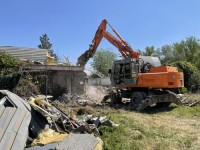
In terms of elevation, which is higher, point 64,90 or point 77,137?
point 64,90

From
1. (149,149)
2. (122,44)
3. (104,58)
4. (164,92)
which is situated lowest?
(149,149)

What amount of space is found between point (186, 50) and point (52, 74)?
41904 mm

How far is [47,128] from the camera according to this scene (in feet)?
Result: 26.5

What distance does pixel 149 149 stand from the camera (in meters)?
8.09

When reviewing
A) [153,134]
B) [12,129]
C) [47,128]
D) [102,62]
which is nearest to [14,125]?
[12,129]

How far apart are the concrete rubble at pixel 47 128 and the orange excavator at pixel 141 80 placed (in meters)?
6.11

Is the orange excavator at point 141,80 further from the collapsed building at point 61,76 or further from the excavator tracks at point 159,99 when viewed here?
the collapsed building at point 61,76

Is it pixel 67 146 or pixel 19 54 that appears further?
pixel 19 54

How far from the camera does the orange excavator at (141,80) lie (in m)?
15.3

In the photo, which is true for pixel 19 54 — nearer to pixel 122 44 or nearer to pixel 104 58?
pixel 122 44

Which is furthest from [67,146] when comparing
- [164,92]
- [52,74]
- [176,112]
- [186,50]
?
[186,50]

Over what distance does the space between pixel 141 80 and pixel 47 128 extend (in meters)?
Result: 8.59

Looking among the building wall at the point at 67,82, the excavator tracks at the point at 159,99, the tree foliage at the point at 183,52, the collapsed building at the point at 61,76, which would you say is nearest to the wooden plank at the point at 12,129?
the excavator tracks at the point at 159,99

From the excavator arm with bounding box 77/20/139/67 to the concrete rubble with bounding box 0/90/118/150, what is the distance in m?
8.68
